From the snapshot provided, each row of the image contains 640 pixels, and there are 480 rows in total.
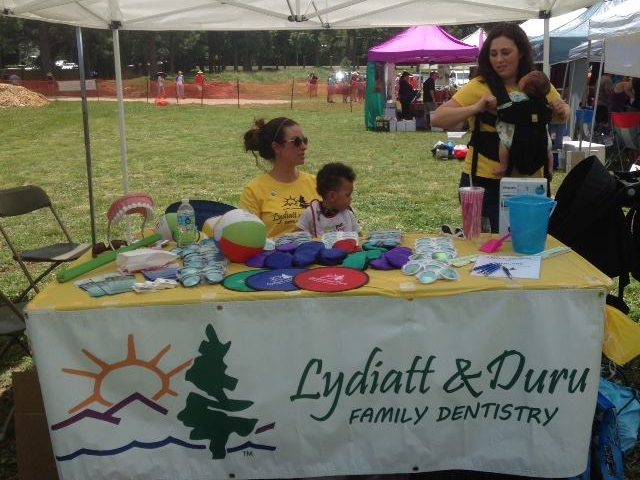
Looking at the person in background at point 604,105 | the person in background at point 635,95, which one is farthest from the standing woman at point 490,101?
the person in background at point 604,105

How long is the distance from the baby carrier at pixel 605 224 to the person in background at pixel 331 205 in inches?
34.2

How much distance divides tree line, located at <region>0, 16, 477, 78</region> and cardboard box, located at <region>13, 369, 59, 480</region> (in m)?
37.3

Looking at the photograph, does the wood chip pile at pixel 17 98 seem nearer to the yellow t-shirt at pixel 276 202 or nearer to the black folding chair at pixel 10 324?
the black folding chair at pixel 10 324

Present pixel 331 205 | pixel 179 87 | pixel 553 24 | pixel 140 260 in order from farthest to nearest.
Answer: pixel 179 87 → pixel 553 24 → pixel 331 205 → pixel 140 260

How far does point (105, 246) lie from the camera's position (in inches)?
96.1

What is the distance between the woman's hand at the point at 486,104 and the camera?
2.73 meters

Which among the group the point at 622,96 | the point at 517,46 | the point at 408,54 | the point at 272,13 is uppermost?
the point at 408,54

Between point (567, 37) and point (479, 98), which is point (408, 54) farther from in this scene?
point (479, 98)

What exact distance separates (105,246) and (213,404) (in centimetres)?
84

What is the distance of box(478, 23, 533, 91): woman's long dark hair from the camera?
281 cm

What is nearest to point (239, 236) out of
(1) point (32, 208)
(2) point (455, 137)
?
(1) point (32, 208)

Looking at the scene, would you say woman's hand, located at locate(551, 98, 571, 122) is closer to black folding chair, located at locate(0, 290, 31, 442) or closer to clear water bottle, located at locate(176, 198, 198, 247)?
clear water bottle, located at locate(176, 198, 198, 247)

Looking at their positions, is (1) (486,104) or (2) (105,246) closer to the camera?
(2) (105,246)

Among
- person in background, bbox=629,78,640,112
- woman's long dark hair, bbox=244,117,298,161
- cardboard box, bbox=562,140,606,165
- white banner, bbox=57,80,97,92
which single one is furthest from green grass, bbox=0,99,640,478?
person in background, bbox=629,78,640,112
